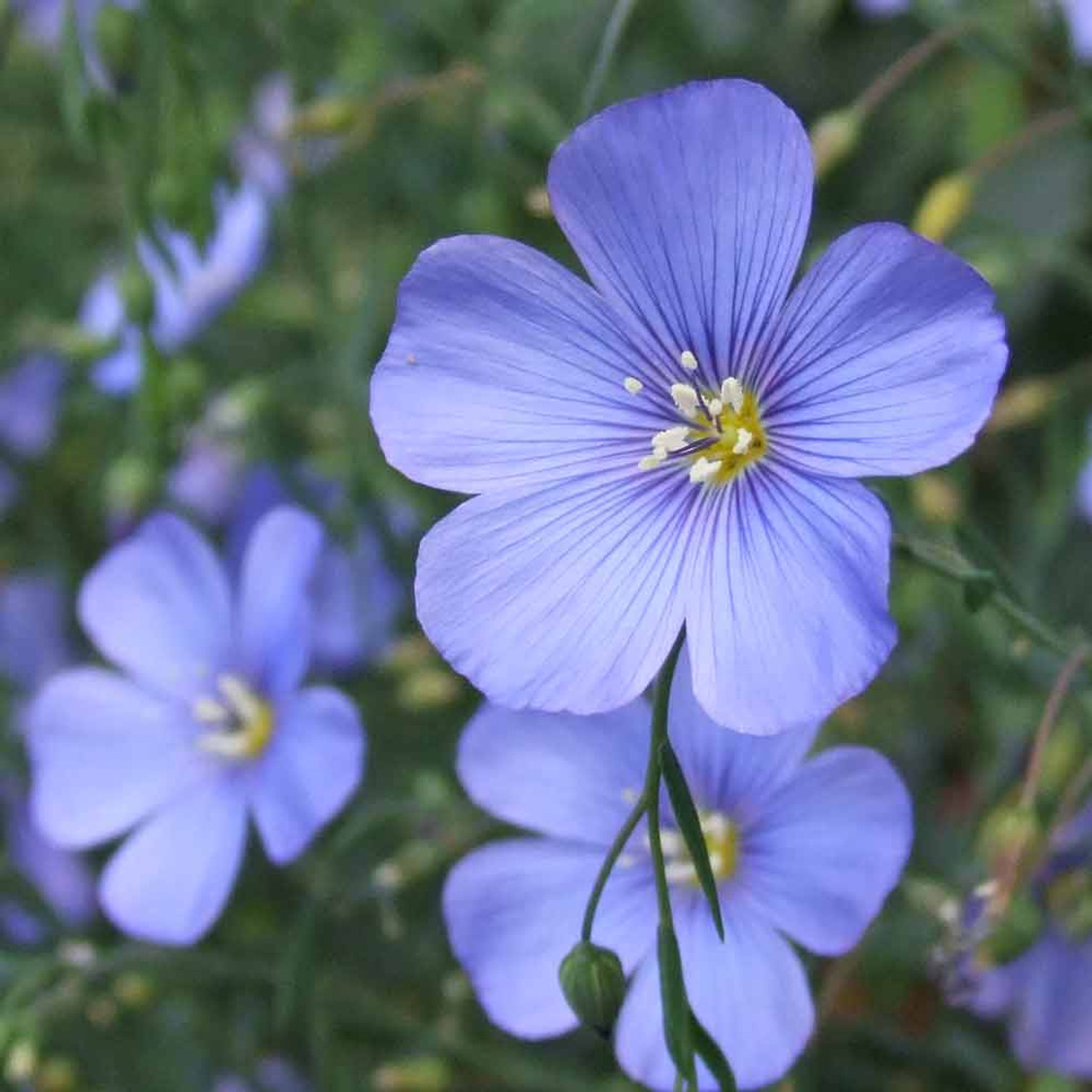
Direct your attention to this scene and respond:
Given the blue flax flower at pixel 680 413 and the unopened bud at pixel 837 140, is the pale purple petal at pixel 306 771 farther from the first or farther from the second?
the unopened bud at pixel 837 140

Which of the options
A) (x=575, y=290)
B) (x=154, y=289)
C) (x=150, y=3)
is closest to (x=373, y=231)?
(x=154, y=289)

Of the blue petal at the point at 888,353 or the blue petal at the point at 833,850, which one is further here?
the blue petal at the point at 833,850

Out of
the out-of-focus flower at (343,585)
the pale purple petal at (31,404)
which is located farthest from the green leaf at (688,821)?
the pale purple petal at (31,404)

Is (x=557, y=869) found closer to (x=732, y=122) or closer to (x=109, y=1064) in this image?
(x=732, y=122)

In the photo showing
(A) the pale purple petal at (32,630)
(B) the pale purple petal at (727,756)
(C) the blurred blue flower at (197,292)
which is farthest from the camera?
(A) the pale purple petal at (32,630)

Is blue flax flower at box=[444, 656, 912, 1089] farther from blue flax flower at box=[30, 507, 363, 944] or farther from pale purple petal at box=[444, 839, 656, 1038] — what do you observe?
blue flax flower at box=[30, 507, 363, 944]

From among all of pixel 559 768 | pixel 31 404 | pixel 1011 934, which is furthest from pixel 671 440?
pixel 31 404

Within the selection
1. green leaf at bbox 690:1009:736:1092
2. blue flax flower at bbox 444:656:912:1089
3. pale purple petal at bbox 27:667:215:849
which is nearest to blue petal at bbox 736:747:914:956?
blue flax flower at bbox 444:656:912:1089
